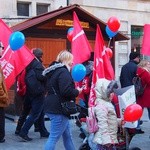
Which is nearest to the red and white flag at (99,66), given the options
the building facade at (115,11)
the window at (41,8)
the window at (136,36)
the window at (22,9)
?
the building facade at (115,11)

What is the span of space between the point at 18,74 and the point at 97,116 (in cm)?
321

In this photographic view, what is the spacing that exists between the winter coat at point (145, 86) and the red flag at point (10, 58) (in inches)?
88.3

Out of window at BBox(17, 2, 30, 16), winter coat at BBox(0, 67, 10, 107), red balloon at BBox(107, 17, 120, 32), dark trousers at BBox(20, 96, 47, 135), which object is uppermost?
window at BBox(17, 2, 30, 16)

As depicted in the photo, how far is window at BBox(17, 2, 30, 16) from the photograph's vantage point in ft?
51.0

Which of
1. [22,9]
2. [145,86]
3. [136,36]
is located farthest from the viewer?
[136,36]

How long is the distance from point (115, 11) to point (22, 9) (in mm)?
4183

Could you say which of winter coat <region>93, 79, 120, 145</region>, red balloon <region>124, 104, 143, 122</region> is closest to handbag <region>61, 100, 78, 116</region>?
winter coat <region>93, 79, 120, 145</region>

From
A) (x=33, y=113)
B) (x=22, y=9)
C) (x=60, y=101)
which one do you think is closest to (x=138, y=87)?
(x=33, y=113)

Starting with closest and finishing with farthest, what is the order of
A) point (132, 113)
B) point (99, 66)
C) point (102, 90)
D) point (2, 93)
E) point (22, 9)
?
point (132, 113), point (102, 90), point (99, 66), point (2, 93), point (22, 9)

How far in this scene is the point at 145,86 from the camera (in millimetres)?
8602

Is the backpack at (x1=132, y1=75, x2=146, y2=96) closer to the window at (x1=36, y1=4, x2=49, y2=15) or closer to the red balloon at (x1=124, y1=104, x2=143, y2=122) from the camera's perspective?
the red balloon at (x1=124, y1=104, x2=143, y2=122)

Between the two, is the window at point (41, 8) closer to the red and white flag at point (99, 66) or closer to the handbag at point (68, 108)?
the red and white flag at point (99, 66)

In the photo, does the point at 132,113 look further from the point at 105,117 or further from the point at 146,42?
the point at 146,42

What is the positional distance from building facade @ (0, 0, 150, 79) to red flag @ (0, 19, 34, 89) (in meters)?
6.26
